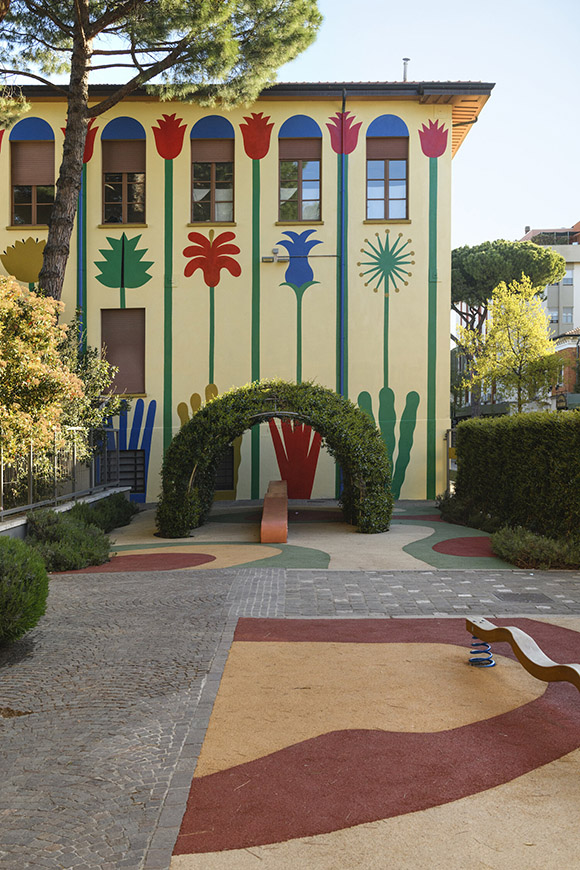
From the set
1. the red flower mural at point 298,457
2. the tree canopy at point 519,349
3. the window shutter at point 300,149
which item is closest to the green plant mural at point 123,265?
the window shutter at point 300,149

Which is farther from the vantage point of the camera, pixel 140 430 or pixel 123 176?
pixel 123 176

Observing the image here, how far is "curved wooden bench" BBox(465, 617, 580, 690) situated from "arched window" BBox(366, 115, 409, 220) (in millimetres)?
15938

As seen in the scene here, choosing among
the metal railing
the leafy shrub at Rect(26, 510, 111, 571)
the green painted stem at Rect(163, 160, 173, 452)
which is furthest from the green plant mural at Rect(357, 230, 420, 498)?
the leafy shrub at Rect(26, 510, 111, 571)

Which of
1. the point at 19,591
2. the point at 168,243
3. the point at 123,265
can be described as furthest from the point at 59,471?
the point at 168,243

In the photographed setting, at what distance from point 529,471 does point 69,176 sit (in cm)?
1131

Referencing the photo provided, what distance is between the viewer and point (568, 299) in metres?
79.1

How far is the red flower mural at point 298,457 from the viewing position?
19453 mm

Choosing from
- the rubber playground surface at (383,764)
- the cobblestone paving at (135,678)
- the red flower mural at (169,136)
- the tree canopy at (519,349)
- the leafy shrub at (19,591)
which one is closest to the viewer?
the rubber playground surface at (383,764)

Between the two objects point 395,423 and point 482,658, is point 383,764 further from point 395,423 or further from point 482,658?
point 395,423

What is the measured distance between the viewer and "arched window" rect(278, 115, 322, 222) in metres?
19.6

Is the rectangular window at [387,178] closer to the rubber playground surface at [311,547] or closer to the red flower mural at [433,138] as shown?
the red flower mural at [433,138]

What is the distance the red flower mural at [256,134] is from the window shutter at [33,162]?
5322 mm

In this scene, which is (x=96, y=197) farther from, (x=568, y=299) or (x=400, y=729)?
(x=568, y=299)

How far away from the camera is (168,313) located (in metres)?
19.6
